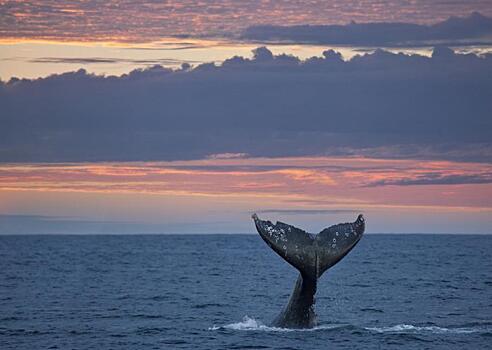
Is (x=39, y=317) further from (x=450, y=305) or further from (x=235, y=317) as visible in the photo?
(x=450, y=305)

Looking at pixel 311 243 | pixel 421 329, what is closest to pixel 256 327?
pixel 421 329

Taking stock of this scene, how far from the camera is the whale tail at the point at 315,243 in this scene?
22.9 metres

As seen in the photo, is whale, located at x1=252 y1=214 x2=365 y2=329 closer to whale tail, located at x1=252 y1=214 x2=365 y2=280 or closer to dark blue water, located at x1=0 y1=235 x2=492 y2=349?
whale tail, located at x1=252 y1=214 x2=365 y2=280

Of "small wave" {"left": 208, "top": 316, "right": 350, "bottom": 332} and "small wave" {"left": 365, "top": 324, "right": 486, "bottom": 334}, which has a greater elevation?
"small wave" {"left": 365, "top": 324, "right": 486, "bottom": 334}

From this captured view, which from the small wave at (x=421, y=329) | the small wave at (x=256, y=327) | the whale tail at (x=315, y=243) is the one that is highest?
the whale tail at (x=315, y=243)

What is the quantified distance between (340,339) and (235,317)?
6.83 m

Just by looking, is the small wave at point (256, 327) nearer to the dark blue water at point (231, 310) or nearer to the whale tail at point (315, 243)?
the dark blue water at point (231, 310)

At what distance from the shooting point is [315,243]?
23109 millimetres

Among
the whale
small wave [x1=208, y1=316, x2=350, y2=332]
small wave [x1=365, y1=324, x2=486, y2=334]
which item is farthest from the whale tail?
small wave [x1=365, y1=324, x2=486, y2=334]

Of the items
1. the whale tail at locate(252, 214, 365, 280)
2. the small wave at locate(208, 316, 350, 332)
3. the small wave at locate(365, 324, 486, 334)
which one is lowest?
the small wave at locate(208, 316, 350, 332)

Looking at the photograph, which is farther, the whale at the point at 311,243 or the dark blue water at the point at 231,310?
the dark blue water at the point at 231,310

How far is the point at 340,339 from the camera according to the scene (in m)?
26.4

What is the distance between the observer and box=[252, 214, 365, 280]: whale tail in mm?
22859

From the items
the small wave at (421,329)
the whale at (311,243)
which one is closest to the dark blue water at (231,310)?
the small wave at (421,329)
